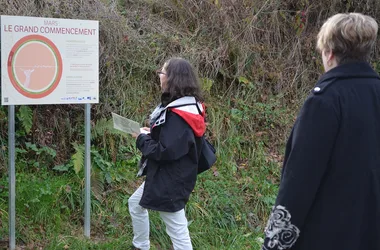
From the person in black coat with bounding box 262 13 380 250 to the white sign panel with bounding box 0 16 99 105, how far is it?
2.91 metres

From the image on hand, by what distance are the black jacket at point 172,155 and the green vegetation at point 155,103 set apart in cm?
118

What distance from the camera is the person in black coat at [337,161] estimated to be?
2.28 m

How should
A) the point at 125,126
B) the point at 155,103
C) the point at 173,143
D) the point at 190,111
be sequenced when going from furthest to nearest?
1. the point at 155,103
2. the point at 125,126
3. the point at 190,111
4. the point at 173,143

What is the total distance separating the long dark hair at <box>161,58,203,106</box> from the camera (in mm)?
4047

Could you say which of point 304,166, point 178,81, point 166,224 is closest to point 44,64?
point 178,81

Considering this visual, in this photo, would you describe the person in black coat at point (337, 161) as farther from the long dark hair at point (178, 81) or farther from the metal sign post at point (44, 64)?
the metal sign post at point (44, 64)

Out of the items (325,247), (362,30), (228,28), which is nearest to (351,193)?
(325,247)

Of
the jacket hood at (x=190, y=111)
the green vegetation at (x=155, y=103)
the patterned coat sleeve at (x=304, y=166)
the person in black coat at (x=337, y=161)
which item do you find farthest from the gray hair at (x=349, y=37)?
the green vegetation at (x=155, y=103)

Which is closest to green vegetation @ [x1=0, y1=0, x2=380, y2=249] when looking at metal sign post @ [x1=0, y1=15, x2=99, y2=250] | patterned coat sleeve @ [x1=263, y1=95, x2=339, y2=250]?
metal sign post @ [x1=0, y1=15, x2=99, y2=250]

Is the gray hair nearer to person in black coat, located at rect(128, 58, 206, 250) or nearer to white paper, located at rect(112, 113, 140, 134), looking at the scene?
person in black coat, located at rect(128, 58, 206, 250)

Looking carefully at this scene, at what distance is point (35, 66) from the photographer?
179 inches

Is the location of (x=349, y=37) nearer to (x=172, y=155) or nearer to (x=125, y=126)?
(x=172, y=155)

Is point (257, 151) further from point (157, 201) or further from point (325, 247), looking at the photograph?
point (325, 247)

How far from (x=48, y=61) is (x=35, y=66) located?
0.13 m
